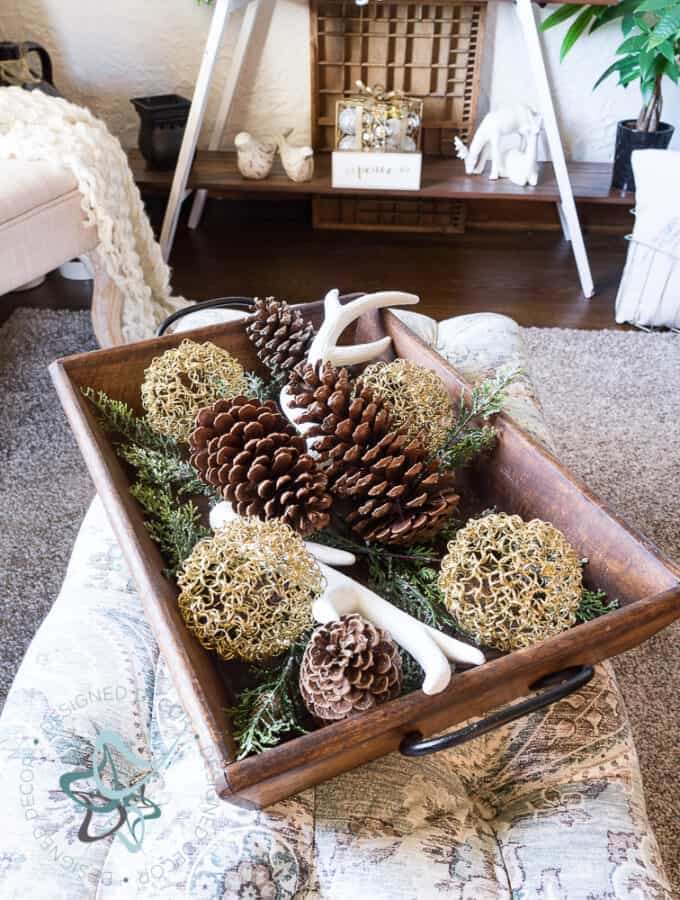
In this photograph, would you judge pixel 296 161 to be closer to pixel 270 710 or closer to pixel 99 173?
pixel 99 173

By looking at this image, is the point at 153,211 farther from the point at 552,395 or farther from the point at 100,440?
the point at 100,440

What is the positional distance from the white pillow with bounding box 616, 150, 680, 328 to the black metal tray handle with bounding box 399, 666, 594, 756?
4.78 feet

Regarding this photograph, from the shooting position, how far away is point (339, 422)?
62 centimetres

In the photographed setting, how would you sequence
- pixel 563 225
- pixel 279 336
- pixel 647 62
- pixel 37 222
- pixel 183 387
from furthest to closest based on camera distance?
1. pixel 563 225
2. pixel 647 62
3. pixel 37 222
4. pixel 279 336
5. pixel 183 387

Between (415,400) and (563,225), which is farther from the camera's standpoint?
(563,225)

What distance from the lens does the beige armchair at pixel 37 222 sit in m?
1.34

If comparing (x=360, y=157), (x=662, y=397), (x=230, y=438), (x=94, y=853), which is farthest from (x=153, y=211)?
(x=94, y=853)

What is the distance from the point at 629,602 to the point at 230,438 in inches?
13.4

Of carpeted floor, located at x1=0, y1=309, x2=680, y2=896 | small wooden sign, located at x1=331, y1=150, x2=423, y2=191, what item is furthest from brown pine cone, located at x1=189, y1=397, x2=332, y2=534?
small wooden sign, located at x1=331, y1=150, x2=423, y2=191

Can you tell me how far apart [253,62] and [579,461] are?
164cm

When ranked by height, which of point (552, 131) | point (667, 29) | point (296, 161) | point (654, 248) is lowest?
point (654, 248)

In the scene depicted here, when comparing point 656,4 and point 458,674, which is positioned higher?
point 656,4

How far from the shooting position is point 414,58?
2166mm

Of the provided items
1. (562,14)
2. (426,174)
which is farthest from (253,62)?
(562,14)
